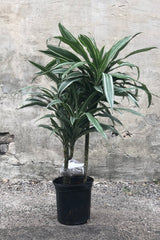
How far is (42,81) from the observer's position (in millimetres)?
3402

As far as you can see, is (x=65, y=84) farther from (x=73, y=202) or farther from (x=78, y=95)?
(x=73, y=202)

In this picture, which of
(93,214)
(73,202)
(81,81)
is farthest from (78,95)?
(93,214)

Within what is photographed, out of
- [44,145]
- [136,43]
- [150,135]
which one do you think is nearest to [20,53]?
[44,145]

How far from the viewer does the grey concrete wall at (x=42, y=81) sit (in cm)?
337

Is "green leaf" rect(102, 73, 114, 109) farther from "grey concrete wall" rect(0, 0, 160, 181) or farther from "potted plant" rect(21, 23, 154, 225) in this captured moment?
"grey concrete wall" rect(0, 0, 160, 181)

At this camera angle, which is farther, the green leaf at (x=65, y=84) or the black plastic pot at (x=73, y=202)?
the black plastic pot at (x=73, y=202)

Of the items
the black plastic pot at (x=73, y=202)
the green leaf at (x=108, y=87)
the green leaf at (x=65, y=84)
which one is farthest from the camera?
the black plastic pot at (x=73, y=202)

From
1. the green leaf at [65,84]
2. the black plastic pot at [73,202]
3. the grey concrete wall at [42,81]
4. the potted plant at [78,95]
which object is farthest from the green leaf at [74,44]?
the grey concrete wall at [42,81]

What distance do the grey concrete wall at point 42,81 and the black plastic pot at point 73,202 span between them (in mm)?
1093

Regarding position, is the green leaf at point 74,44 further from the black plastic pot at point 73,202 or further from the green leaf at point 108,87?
the black plastic pot at point 73,202

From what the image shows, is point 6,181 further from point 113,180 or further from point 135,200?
point 135,200

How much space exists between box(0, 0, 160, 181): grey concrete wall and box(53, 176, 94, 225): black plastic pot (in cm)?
109

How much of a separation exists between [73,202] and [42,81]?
1.55m

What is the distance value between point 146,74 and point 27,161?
62.8 inches
